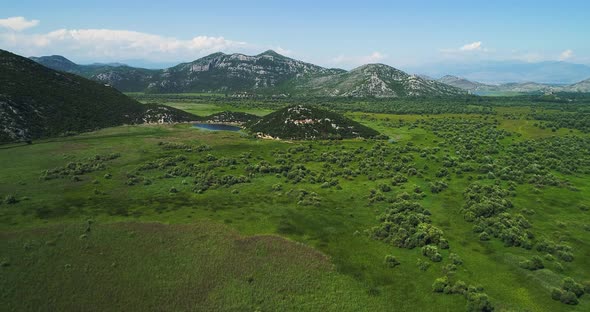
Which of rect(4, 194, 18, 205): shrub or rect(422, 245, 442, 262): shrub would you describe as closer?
rect(422, 245, 442, 262): shrub

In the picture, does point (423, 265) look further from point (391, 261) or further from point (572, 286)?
point (572, 286)

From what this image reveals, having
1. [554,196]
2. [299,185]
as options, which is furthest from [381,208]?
[554,196]

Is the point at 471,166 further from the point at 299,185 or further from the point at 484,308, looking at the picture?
the point at 484,308

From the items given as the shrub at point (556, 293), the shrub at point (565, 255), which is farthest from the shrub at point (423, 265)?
the shrub at point (565, 255)

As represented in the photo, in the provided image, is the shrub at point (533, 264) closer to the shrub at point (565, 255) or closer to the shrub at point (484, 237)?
the shrub at point (565, 255)

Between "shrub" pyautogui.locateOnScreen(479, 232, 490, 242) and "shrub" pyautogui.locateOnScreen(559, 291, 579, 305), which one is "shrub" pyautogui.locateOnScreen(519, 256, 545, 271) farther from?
"shrub" pyautogui.locateOnScreen(479, 232, 490, 242)

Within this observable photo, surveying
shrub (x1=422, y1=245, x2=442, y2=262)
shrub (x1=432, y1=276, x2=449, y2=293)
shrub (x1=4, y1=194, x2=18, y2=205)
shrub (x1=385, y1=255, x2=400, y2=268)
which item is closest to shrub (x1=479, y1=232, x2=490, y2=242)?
shrub (x1=422, y1=245, x2=442, y2=262)

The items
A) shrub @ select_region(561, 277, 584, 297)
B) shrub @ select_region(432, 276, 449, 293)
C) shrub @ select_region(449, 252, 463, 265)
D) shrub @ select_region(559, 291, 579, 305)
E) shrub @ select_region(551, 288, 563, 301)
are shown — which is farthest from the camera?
shrub @ select_region(449, 252, 463, 265)
